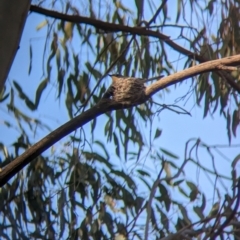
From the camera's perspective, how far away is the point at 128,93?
1.93 meters

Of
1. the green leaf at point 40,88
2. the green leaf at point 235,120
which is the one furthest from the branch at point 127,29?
the green leaf at point 40,88

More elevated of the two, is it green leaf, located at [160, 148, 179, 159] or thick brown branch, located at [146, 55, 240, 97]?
green leaf, located at [160, 148, 179, 159]

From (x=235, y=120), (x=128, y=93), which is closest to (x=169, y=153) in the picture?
(x=235, y=120)

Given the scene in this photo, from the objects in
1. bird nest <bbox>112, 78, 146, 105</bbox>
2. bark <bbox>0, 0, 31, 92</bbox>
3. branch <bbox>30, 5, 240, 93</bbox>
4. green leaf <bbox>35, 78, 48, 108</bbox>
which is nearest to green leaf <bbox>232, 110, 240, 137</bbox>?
branch <bbox>30, 5, 240, 93</bbox>

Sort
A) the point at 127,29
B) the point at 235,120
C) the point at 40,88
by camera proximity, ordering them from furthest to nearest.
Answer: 1. the point at 40,88
2. the point at 235,120
3. the point at 127,29

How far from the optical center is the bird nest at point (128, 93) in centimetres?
191

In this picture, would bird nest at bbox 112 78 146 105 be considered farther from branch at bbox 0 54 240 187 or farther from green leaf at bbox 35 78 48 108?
green leaf at bbox 35 78 48 108

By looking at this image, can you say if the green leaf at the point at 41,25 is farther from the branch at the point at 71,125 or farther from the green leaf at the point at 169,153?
the branch at the point at 71,125

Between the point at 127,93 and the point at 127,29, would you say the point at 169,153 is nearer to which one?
the point at 127,29

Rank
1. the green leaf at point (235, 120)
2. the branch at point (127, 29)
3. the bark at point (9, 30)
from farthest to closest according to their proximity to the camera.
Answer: the green leaf at point (235, 120)
the branch at point (127, 29)
the bark at point (9, 30)

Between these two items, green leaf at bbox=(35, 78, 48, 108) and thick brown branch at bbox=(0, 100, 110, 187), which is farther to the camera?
green leaf at bbox=(35, 78, 48, 108)

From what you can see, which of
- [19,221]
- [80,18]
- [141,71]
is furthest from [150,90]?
[19,221]

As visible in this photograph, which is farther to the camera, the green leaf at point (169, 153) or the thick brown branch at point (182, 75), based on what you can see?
the green leaf at point (169, 153)

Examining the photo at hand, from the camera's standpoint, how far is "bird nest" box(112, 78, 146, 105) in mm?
1910
